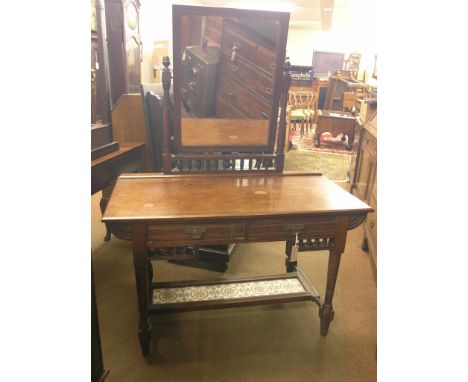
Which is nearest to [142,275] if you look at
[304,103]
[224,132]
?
[224,132]

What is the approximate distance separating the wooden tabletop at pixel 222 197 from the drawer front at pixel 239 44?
2.05ft

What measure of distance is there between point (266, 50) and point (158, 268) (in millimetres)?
1572

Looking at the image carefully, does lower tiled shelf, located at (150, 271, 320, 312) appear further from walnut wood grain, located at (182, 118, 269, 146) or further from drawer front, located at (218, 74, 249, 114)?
drawer front, located at (218, 74, 249, 114)

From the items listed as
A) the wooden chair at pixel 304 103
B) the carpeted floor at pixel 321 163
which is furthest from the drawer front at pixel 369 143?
the wooden chair at pixel 304 103

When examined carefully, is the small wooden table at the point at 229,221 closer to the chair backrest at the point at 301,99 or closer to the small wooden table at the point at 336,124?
the small wooden table at the point at 336,124

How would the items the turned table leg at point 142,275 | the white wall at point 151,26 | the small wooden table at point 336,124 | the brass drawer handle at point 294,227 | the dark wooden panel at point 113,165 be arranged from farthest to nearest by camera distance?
1. the small wooden table at point 336,124
2. the white wall at point 151,26
3. the dark wooden panel at point 113,165
4. the brass drawer handle at point 294,227
5. the turned table leg at point 142,275

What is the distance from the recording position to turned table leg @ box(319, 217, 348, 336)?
155 centimetres

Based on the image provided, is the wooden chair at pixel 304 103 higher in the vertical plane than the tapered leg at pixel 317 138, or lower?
higher

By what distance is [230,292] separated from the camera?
1829 millimetres

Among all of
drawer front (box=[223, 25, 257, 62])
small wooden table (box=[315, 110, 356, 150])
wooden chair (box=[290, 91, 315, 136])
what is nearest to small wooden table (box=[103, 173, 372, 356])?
drawer front (box=[223, 25, 257, 62])

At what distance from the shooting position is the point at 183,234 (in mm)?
1391

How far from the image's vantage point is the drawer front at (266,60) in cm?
170

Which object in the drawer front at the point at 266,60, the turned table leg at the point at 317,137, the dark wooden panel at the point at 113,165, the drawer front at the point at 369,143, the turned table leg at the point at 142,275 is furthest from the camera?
the turned table leg at the point at 317,137

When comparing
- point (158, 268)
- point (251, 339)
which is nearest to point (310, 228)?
point (251, 339)
